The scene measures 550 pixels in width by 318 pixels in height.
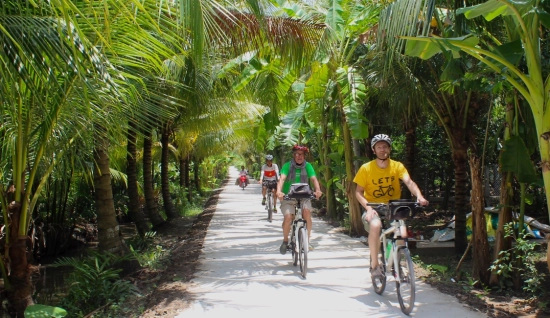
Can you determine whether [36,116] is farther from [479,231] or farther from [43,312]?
[479,231]

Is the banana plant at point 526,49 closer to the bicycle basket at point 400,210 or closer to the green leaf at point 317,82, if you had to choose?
the bicycle basket at point 400,210

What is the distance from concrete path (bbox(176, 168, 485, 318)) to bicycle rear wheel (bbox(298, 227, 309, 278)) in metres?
0.14

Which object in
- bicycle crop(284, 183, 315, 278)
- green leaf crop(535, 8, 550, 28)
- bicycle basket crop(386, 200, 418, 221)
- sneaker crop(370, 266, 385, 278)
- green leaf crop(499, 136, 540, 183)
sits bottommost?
sneaker crop(370, 266, 385, 278)

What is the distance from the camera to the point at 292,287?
20.5ft

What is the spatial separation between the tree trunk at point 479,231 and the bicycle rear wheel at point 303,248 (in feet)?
6.67

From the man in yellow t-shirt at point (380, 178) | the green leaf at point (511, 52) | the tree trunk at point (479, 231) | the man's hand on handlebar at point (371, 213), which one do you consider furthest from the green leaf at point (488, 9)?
the tree trunk at point (479, 231)

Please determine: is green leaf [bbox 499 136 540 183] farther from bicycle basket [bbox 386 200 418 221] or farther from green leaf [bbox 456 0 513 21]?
green leaf [bbox 456 0 513 21]

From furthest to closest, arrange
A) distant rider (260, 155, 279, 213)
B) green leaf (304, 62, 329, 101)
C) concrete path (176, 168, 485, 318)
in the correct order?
distant rider (260, 155, 279, 213) → green leaf (304, 62, 329, 101) → concrete path (176, 168, 485, 318)

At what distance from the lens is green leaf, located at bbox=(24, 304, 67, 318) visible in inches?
192

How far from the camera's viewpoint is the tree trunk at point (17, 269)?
541 cm

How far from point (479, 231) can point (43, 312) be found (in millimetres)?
4860

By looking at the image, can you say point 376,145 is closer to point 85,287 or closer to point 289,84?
point 85,287

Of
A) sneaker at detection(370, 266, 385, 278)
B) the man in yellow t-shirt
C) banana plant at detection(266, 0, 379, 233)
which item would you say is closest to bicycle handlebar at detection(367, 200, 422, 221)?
the man in yellow t-shirt

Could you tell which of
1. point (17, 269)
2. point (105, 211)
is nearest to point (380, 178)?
point (17, 269)
